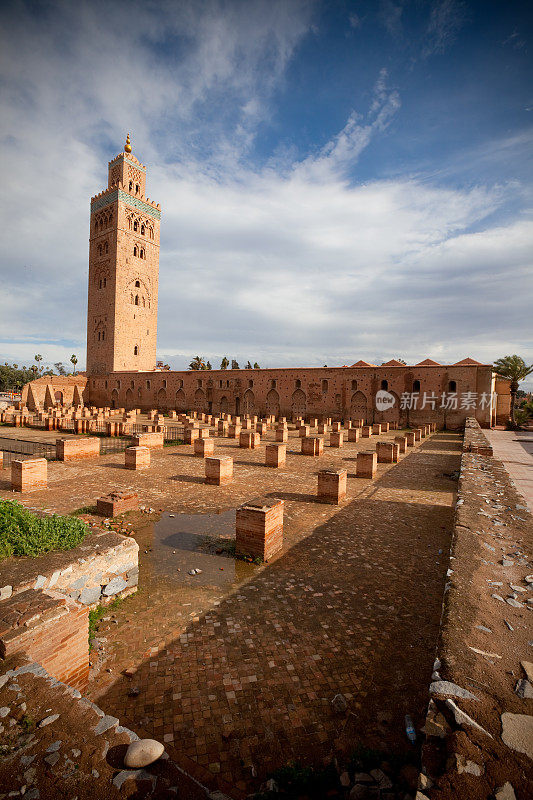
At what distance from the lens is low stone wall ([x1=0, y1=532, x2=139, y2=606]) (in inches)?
137

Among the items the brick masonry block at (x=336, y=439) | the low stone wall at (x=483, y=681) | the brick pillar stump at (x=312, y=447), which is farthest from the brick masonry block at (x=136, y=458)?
the brick masonry block at (x=336, y=439)

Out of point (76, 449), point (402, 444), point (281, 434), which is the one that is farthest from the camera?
point (281, 434)

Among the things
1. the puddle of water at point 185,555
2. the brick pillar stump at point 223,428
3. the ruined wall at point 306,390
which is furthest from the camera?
the ruined wall at point 306,390

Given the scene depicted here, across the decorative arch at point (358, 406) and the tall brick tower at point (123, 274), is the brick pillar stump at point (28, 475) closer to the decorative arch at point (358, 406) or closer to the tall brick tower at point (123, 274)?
the decorative arch at point (358, 406)

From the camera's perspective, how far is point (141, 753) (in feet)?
6.23

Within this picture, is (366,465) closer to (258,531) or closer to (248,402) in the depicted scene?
(258,531)

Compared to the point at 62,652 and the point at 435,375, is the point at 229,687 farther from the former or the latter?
the point at 435,375

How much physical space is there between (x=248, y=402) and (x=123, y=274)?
22.0m

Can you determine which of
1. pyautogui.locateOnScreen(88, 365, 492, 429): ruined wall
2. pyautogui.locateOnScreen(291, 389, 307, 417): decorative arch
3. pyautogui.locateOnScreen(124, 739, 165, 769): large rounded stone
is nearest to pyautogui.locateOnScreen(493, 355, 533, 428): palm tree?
pyautogui.locateOnScreen(88, 365, 492, 429): ruined wall

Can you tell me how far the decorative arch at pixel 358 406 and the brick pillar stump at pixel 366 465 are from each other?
20132mm

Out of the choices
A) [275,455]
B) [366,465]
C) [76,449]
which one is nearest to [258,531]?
[366,465]

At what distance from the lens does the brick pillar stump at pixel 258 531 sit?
17.4 feet

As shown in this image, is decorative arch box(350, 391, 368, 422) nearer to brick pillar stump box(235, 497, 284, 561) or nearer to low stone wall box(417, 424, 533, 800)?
brick pillar stump box(235, 497, 284, 561)

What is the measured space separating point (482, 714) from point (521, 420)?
1616 inches
